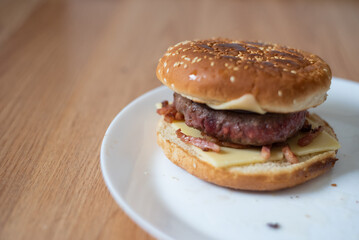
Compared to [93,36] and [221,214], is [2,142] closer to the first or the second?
[221,214]

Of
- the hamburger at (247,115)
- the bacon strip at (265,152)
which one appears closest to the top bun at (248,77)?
the hamburger at (247,115)

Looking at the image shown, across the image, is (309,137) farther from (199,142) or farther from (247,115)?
(199,142)

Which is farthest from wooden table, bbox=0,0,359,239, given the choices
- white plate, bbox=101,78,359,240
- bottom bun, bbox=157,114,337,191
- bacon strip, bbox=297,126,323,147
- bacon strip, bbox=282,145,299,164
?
bacon strip, bbox=297,126,323,147

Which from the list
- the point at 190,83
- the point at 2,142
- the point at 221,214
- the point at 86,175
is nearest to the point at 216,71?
the point at 190,83

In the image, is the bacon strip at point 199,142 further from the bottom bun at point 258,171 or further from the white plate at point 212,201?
the white plate at point 212,201

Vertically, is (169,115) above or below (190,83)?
below

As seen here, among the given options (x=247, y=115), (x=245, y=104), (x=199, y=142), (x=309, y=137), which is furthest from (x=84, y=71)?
(x=309, y=137)
